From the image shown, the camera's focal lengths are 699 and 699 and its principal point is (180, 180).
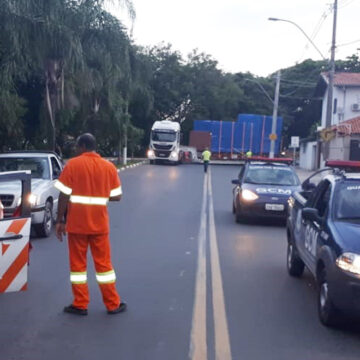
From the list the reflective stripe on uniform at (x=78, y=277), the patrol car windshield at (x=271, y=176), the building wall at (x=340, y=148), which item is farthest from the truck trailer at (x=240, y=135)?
the reflective stripe on uniform at (x=78, y=277)

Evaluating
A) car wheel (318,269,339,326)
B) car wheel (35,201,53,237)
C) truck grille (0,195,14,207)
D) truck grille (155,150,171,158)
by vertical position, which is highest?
truck grille (0,195,14,207)

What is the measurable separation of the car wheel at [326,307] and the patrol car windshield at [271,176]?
9.79 meters

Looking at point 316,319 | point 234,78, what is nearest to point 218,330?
point 316,319

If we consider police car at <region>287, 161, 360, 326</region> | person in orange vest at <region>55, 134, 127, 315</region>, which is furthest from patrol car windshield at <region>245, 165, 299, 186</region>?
person in orange vest at <region>55, 134, 127, 315</region>

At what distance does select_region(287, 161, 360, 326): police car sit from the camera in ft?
22.0

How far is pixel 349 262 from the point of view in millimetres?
6742

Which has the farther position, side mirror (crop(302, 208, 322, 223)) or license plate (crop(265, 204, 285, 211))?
license plate (crop(265, 204, 285, 211))

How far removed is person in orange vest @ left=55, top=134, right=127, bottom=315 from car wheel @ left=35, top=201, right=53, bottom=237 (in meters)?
5.84

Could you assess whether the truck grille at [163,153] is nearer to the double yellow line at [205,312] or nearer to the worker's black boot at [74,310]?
the double yellow line at [205,312]

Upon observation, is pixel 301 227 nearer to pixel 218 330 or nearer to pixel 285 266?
pixel 285 266

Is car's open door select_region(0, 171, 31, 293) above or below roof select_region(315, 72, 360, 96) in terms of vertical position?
below

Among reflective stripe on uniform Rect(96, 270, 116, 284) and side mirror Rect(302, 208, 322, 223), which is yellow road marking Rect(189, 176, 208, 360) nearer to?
reflective stripe on uniform Rect(96, 270, 116, 284)

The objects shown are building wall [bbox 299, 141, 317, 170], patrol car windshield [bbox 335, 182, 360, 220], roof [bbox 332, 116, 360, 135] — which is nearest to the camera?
patrol car windshield [bbox 335, 182, 360, 220]

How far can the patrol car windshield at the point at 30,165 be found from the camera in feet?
46.8
